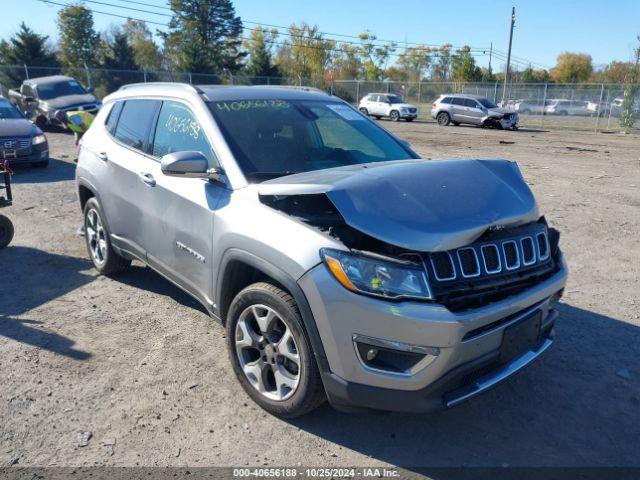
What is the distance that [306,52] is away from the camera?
69.2 meters

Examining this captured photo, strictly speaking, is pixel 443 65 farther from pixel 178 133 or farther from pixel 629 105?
pixel 178 133

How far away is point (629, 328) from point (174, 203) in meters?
3.74

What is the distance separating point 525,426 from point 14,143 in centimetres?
1155

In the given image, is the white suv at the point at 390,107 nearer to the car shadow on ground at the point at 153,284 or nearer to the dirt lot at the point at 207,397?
the dirt lot at the point at 207,397

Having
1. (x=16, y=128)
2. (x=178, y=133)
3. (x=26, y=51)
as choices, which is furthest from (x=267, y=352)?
(x=26, y=51)

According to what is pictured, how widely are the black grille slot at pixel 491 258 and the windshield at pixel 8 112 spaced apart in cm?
1246

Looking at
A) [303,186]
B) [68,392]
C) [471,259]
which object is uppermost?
[303,186]

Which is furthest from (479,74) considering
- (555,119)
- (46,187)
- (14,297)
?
(14,297)

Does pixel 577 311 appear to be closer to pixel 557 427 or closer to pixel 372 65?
pixel 557 427

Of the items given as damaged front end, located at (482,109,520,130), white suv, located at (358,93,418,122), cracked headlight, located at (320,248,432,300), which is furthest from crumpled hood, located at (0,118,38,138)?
white suv, located at (358,93,418,122)

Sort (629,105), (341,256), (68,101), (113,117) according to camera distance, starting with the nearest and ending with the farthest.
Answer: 1. (341,256)
2. (113,117)
3. (68,101)
4. (629,105)

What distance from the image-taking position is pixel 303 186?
2.85 meters

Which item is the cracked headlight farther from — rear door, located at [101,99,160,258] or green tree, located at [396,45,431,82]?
green tree, located at [396,45,431,82]

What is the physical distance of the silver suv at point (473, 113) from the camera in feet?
88.2
